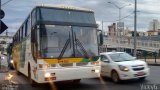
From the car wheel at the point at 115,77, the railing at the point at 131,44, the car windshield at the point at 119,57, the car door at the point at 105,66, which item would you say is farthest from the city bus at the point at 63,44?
the railing at the point at 131,44

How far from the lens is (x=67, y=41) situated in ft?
44.9

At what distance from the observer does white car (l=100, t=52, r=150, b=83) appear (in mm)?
15602

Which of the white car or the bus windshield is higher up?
the bus windshield

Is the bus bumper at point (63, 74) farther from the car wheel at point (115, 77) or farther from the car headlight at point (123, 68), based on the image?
the car wheel at point (115, 77)

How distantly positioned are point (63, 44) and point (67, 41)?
0.22 meters

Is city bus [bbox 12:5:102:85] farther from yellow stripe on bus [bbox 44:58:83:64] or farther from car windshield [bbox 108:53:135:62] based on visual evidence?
car windshield [bbox 108:53:135:62]

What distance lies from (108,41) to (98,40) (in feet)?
220

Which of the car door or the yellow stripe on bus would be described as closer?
the yellow stripe on bus

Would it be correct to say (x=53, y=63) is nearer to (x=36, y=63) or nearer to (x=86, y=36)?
(x=36, y=63)

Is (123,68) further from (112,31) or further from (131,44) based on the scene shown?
(112,31)

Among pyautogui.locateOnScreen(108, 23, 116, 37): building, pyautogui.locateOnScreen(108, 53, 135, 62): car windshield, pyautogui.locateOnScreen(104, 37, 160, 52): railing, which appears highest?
pyautogui.locateOnScreen(108, 23, 116, 37): building

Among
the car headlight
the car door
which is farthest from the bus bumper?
the car door

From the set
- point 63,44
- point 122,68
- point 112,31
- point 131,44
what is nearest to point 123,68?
point 122,68

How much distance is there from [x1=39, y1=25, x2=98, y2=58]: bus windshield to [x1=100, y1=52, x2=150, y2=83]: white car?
6.88 ft
